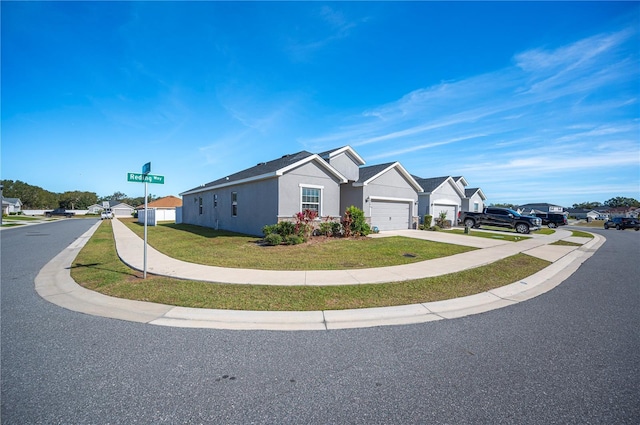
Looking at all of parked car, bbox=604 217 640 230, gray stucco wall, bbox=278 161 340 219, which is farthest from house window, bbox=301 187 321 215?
parked car, bbox=604 217 640 230

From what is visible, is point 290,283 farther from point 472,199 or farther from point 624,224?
point 624,224

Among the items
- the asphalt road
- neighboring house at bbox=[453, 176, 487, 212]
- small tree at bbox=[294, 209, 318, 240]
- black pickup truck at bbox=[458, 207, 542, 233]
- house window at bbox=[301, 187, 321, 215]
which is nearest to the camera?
the asphalt road

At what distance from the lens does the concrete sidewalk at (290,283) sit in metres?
4.27

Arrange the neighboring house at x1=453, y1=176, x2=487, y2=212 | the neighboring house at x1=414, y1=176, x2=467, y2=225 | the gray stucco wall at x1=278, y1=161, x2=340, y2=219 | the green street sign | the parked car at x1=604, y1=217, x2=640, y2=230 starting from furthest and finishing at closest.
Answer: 1. the neighboring house at x1=453, y1=176, x2=487, y2=212
2. the parked car at x1=604, y1=217, x2=640, y2=230
3. the neighboring house at x1=414, y1=176, x2=467, y2=225
4. the gray stucco wall at x1=278, y1=161, x2=340, y2=219
5. the green street sign

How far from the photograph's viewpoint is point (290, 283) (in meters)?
6.10

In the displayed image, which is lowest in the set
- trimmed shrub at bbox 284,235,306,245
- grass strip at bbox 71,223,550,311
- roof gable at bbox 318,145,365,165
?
grass strip at bbox 71,223,550,311

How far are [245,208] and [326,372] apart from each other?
47.9 ft

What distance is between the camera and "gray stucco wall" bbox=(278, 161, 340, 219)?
13.9m

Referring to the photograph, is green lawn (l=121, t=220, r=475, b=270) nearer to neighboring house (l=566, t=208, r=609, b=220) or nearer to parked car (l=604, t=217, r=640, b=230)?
parked car (l=604, t=217, r=640, b=230)

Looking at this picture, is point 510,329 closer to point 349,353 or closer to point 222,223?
point 349,353

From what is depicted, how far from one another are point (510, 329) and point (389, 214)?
51.8 ft

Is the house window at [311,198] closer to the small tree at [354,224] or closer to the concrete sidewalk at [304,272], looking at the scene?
the small tree at [354,224]

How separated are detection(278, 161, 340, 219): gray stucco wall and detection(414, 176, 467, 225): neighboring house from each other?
11.9m

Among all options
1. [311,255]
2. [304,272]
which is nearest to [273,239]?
[311,255]
